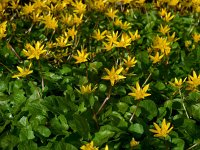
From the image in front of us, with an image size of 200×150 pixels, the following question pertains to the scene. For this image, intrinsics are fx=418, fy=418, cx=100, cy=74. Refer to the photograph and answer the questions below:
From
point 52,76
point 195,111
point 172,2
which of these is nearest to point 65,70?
point 52,76

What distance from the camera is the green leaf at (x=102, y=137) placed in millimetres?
1863

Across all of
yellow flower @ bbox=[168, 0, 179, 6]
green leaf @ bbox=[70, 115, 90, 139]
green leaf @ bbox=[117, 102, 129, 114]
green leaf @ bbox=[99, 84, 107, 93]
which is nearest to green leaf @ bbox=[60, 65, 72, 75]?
green leaf @ bbox=[99, 84, 107, 93]

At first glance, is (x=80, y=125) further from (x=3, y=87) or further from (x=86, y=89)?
(x=3, y=87)

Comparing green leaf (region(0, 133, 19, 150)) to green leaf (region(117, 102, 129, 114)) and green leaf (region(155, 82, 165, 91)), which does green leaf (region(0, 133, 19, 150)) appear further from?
green leaf (region(155, 82, 165, 91))

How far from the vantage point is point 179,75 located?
2.54m

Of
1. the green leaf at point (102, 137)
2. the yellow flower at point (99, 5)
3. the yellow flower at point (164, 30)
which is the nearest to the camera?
the green leaf at point (102, 137)

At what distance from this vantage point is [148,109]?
213cm

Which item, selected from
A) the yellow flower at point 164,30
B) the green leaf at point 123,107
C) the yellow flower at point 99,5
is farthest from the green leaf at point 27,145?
the yellow flower at point 99,5

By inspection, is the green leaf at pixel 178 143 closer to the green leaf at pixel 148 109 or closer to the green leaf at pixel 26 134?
the green leaf at pixel 148 109

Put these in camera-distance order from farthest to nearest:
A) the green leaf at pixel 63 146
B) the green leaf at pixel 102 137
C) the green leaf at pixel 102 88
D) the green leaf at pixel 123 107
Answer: the green leaf at pixel 102 88
the green leaf at pixel 123 107
the green leaf at pixel 102 137
the green leaf at pixel 63 146

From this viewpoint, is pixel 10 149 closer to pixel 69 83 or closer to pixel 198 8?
pixel 69 83

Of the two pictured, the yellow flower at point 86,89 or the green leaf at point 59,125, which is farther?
the yellow flower at point 86,89

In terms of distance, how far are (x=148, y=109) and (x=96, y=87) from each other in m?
0.29

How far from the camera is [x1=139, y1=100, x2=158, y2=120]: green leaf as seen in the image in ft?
6.96
